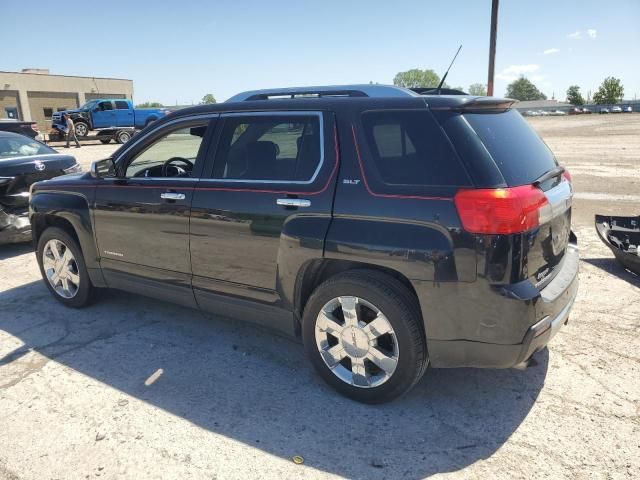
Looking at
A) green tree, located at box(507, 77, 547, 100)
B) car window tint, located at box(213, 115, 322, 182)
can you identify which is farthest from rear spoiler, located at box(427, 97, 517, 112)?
green tree, located at box(507, 77, 547, 100)

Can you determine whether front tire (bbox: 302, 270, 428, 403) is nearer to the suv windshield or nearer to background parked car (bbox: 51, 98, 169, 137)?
the suv windshield

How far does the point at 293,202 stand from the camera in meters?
3.15

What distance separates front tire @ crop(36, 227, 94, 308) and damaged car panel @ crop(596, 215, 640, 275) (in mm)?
5375

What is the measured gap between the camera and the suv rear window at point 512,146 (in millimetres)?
2735

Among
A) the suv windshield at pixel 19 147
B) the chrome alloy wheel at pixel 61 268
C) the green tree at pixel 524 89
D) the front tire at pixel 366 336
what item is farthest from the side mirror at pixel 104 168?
the green tree at pixel 524 89

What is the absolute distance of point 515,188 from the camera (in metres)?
2.62

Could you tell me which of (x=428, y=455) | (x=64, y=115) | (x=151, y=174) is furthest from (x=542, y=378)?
(x=64, y=115)

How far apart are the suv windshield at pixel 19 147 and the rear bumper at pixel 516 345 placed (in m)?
7.30

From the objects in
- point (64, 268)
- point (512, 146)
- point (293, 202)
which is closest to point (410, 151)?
point (512, 146)

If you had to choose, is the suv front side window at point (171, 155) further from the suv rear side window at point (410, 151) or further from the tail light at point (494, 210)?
the tail light at point (494, 210)

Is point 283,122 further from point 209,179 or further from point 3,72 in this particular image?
point 3,72

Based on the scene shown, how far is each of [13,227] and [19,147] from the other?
5.97 feet

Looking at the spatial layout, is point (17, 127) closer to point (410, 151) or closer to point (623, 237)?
point (410, 151)

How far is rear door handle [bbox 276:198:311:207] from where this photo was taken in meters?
3.10
